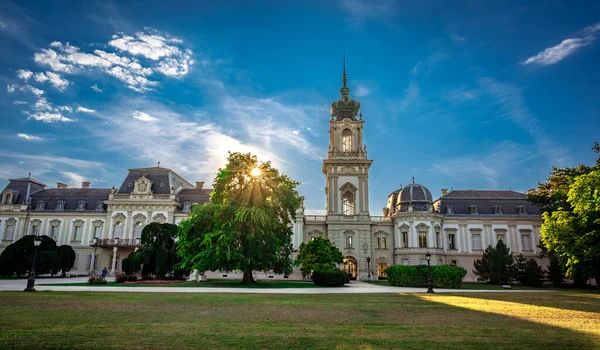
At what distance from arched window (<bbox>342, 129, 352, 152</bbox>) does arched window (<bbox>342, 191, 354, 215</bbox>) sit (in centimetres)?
644

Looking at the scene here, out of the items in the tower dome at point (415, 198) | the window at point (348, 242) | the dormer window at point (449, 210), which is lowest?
the window at point (348, 242)

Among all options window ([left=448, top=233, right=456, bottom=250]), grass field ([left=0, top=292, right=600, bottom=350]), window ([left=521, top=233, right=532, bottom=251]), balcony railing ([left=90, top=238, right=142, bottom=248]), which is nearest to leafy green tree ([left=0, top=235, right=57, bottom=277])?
balcony railing ([left=90, top=238, right=142, bottom=248])

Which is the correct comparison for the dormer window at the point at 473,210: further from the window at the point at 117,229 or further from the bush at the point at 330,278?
the window at the point at 117,229

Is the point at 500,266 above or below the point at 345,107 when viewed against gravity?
below

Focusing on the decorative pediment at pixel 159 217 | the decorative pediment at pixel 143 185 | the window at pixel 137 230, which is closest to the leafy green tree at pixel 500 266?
the decorative pediment at pixel 159 217

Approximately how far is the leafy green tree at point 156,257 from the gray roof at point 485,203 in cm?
3725

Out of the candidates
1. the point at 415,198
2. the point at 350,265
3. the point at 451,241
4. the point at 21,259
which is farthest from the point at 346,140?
the point at 21,259

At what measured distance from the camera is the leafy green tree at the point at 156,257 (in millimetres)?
32222

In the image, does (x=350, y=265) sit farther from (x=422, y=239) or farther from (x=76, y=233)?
(x=76, y=233)

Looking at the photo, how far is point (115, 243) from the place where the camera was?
49.5m

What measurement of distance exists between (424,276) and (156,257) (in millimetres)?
23008

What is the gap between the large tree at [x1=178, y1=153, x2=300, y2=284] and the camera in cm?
2802

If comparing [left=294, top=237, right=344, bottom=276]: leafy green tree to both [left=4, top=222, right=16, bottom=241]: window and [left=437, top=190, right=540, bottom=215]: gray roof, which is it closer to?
[left=437, top=190, right=540, bottom=215]: gray roof

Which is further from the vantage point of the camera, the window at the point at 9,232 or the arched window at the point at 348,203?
the window at the point at 9,232
